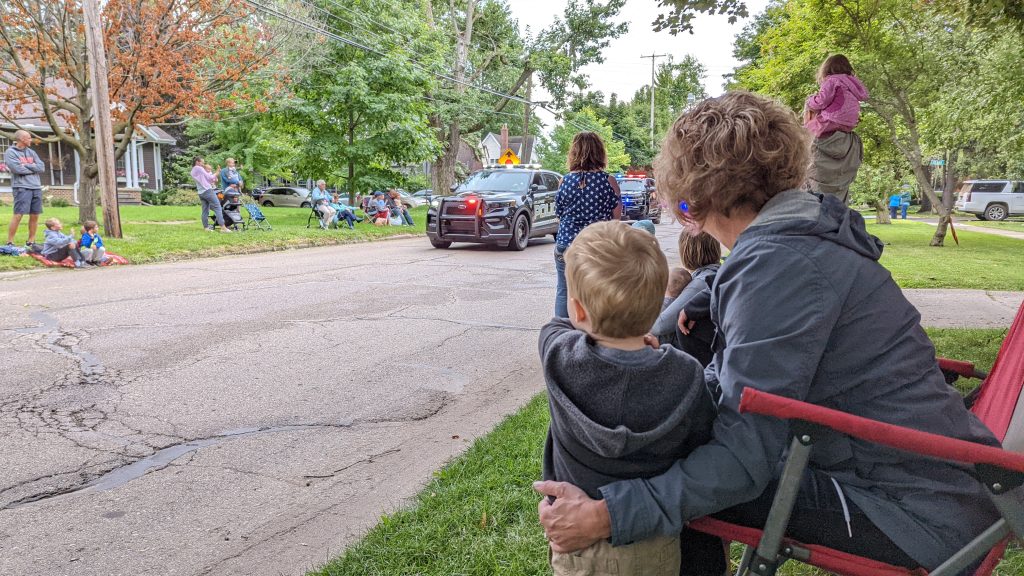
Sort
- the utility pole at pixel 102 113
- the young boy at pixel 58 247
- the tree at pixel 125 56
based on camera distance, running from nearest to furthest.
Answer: the young boy at pixel 58 247
the utility pole at pixel 102 113
the tree at pixel 125 56

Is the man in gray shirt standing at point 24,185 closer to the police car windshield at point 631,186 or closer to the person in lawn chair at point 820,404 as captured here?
the person in lawn chair at point 820,404

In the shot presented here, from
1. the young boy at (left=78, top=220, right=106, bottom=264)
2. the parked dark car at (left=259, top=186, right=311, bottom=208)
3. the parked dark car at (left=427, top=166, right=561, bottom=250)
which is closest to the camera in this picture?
the young boy at (left=78, top=220, right=106, bottom=264)

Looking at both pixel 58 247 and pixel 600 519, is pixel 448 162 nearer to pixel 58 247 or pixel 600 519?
pixel 58 247

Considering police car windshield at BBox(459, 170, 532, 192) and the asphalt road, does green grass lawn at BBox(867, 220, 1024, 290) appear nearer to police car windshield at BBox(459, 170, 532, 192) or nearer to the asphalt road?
the asphalt road

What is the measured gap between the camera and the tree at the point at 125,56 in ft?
47.8

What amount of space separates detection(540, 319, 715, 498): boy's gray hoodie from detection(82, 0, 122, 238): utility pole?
14.7m

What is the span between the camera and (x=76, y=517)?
10.8ft

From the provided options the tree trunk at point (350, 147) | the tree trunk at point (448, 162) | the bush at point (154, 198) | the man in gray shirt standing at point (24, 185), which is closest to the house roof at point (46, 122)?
the bush at point (154, 198)

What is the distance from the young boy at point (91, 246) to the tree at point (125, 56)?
195 inches

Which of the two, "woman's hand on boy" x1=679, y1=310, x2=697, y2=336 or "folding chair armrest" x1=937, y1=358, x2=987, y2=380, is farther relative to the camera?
"woman's hand on boy" x1=679, y1=310, x2=697, y2=336

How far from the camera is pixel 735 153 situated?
5.87ft

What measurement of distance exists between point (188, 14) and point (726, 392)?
1652cm

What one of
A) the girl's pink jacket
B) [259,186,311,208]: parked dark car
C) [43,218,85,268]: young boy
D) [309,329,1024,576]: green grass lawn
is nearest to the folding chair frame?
[309,329,1024,576]: green grass lawn

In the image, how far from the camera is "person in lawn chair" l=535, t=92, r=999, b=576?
5.32 ft
